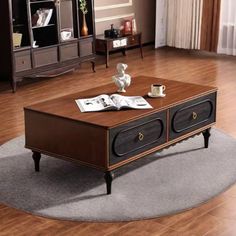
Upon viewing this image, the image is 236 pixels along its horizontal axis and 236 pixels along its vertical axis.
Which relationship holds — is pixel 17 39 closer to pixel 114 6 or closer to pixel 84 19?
pixel 84 19

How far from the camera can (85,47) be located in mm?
6754

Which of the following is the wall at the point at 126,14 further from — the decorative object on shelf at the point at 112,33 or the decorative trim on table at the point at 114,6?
the decorative object on shelf at the point at 112,33

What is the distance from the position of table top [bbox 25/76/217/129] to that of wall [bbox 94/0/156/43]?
10.3 ft

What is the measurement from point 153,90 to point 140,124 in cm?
46

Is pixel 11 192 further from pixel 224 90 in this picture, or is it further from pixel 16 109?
pixel 224 90

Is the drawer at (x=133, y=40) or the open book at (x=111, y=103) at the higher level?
the open book at (x=111, y=103)

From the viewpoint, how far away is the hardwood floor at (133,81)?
3059mm

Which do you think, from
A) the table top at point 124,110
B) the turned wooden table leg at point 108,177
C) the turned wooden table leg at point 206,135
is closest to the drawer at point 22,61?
the table top at point 124,110

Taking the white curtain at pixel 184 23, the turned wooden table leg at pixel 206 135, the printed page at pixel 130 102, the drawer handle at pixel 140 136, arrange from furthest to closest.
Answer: the white curtain at pixel 184 23, the turned wooden table leg at pixel 206 135, the printed page at pixel 130 102, the drawer handle at pixel 140 136

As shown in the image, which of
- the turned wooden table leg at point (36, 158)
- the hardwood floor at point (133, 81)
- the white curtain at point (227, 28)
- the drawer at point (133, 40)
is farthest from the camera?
the white curtain at point (227, 28)

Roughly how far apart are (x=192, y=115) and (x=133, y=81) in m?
0.64

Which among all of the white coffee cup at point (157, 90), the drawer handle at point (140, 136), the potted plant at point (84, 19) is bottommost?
the drawer handle at point (140, 136)

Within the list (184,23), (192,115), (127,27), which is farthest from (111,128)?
(184,23)

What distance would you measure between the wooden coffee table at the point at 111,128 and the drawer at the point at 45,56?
85.8 inches
